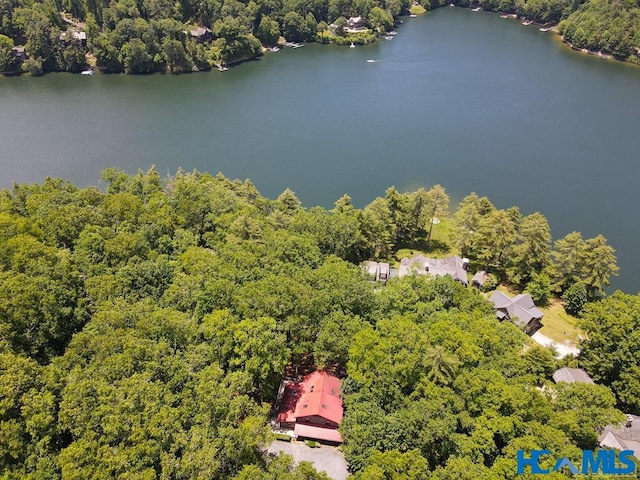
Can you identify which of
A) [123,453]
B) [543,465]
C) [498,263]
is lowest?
[498,263]

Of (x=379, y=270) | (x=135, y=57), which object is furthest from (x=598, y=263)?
(x=135, y=57)

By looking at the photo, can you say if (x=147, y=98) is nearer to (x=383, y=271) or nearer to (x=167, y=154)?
(x=167, y=154)

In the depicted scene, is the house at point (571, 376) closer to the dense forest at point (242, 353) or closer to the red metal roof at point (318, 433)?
the dense forest at point (242, 353)

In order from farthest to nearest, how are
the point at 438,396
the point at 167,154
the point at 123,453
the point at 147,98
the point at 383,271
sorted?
the point at 147,98 < the point at 167,154 < the point at 383,271 < the point at 438,396 < the point at 123,453

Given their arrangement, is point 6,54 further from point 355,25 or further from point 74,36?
point 355,25

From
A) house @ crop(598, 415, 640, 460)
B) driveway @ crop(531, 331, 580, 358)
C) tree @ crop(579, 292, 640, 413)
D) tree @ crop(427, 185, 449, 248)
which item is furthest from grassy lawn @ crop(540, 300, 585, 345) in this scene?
tree @ crop(427, 185, 449, 248)

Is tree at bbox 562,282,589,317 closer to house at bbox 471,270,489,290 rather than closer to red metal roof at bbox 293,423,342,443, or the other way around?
house at bbox 471,270,489,290

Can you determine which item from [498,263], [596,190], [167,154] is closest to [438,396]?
[498,263]

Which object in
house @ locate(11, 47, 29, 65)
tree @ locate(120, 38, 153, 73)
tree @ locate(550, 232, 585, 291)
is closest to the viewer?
tree @ locate(550, 232, 585, 291)

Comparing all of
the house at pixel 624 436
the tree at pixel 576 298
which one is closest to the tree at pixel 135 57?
the tree at pixel 576 298
